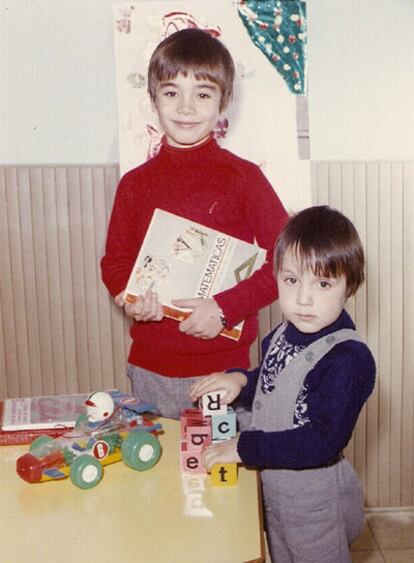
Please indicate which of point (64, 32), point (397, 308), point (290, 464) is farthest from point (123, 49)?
point (290, 464)

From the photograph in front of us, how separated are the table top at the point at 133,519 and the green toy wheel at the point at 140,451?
0.5 inches

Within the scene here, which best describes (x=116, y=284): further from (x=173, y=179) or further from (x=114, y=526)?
(x=114, y=526)

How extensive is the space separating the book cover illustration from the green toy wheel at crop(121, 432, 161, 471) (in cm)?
20

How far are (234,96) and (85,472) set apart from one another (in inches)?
52.8

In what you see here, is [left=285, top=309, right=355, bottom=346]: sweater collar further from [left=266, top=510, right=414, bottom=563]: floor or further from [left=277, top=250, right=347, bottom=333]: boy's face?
[left=266, top=510, right=414, bottom=563]: floor

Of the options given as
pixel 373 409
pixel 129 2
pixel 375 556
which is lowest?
pixel 375 556

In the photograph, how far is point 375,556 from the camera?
2371mm

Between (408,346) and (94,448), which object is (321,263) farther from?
(408,346)

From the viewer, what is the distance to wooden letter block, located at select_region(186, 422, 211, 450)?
4.20 ft

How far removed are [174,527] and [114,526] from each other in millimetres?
89

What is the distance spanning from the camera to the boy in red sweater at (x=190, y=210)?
1771 mm

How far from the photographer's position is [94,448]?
1280 millimetres

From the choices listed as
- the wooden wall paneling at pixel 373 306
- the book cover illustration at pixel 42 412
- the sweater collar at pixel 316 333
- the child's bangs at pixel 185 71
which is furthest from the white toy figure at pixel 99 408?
the wooden wall paneling at pixel 373 306

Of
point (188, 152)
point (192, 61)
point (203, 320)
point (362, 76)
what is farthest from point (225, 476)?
point (362, 76)
